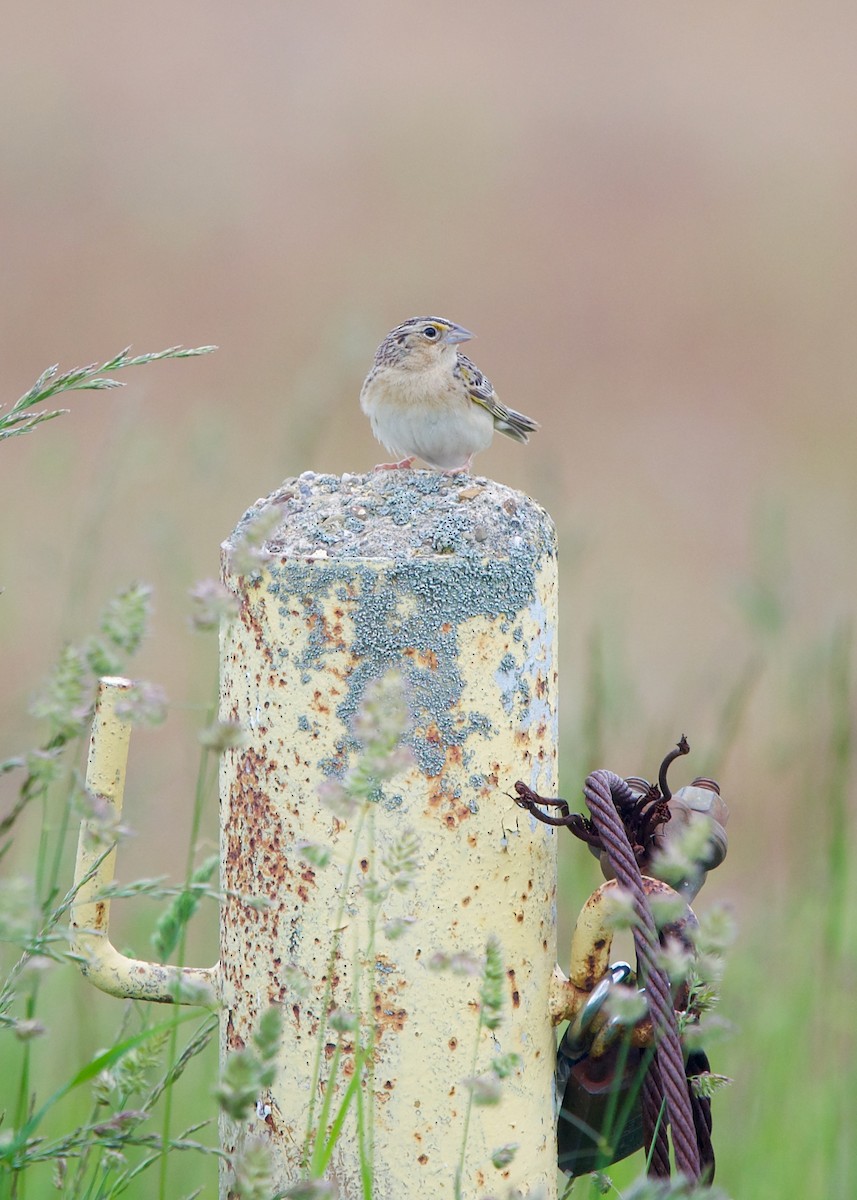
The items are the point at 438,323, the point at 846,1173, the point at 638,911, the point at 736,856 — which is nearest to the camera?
the point at 638,911

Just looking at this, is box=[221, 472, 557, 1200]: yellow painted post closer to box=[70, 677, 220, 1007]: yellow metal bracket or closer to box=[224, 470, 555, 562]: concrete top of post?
box=[224, 470, 555, 562]: concrete top of post

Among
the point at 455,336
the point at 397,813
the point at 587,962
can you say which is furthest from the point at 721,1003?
the point at 455,336

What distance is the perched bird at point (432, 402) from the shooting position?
3.29 metres

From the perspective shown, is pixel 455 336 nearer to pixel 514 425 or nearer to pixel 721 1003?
pixel 514 425

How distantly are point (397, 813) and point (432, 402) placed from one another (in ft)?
6.04

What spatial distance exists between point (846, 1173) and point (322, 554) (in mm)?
1620

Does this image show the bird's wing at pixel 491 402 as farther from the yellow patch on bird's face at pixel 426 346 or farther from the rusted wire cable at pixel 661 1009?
the rusted wire cable at pixel 661 1009

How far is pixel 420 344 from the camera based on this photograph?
142 inches

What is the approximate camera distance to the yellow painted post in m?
1.60

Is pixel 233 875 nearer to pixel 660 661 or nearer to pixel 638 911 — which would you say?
pixel 638 911

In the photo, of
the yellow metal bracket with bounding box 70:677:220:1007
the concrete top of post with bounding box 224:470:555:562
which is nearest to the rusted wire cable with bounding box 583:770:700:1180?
the concrete top of post with bounding box 224:470:555:562

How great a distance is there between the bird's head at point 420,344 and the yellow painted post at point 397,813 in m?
1.89

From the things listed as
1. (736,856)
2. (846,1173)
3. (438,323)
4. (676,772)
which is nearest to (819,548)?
(736,856)

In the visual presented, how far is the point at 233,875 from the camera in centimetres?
171
